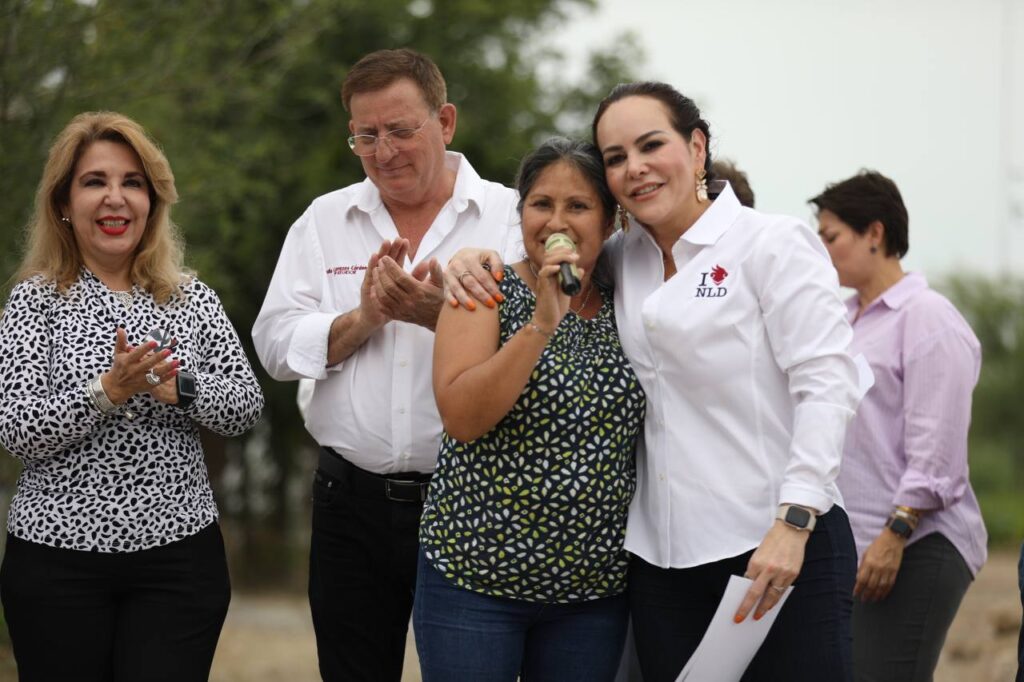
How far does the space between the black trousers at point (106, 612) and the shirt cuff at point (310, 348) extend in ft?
2.09

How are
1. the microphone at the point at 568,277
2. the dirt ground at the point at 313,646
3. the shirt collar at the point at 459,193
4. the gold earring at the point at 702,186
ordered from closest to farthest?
the microphone at the point at 568,277, the gold earring at the point at 702,186, the shirt collar at the point at 459,193, the dirt ground at the point at 313,646

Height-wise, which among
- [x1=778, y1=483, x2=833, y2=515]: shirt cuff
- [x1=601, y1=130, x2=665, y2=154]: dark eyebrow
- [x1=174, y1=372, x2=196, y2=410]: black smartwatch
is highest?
[x1=601, y1=130, x2=665, y2=154]: dark eyebrow

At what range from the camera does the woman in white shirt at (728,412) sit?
3.33m

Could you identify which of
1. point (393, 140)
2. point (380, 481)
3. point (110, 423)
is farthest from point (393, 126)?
point (110, 423)

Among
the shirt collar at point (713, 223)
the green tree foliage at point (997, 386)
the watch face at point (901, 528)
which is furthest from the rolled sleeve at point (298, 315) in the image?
the green tree foliage at point (997, 386)

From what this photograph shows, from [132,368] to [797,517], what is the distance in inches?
73.4

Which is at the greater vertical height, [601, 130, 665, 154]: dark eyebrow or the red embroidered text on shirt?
[601, 130, 665, 154]: dark eyebrow

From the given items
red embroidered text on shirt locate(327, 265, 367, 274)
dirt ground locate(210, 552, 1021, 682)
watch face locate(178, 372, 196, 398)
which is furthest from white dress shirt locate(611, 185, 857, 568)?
dirt ground locate(210, 552, 1021, 682)

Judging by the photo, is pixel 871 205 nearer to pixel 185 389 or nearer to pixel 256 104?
pixel 185 389

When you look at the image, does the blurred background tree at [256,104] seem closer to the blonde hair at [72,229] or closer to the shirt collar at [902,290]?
the blonde hair at [72,229]

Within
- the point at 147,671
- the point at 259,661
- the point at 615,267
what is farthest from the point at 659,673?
the point at 259,661

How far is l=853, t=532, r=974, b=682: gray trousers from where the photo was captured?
4469 millimetres

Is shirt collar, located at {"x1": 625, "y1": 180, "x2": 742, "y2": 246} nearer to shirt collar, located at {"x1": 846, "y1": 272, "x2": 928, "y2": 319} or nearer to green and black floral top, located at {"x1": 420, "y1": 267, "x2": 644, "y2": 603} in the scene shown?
green and black floral top, located at {"x1": 420, "y1": 267, "x2": 644, "y2": 603}

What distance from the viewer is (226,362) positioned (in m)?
4.07
